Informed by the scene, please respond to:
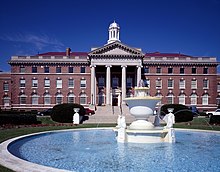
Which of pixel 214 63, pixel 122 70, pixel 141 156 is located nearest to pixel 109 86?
pixel 122 70

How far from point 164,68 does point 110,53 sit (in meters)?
14.3

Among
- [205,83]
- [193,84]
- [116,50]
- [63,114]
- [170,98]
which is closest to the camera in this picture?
Answer: [63,114]

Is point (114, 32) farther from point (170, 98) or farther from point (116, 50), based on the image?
point (170, 98)

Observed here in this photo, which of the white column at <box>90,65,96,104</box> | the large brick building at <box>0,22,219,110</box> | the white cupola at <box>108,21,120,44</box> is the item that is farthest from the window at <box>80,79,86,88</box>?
the white cupola at <box>108,21,120,44</box>

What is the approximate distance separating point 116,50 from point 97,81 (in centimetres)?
882

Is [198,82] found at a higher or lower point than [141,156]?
higher

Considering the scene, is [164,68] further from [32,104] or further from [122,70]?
[32,104]

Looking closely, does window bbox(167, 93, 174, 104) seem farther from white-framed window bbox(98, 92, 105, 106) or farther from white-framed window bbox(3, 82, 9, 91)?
white-framed window bbox(3, 82, 9, 91)

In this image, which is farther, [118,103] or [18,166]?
[118,103]

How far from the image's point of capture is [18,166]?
321 inches

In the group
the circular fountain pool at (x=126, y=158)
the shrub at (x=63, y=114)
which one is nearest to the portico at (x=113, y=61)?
the shrub at (x=63, y=114)

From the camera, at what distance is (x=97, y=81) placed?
62.1 m

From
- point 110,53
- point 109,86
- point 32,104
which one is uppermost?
point 110,53

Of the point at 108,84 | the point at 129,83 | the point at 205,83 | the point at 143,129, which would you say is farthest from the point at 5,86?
the point at 143,129
